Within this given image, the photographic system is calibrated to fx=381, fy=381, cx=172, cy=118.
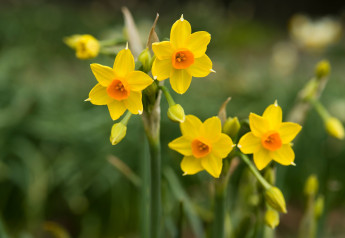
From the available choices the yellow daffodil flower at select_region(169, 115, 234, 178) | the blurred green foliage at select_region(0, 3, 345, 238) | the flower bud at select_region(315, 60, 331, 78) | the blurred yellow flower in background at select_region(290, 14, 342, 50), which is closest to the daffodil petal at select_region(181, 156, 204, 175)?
the yellow daffodil flower at select_region(169, 115, 234, 178)

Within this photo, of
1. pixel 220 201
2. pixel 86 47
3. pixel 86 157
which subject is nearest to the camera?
pixel 220 201

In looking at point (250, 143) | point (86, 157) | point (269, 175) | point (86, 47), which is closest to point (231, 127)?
point (250, 143)

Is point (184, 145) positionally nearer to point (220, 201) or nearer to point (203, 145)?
point (203, 145)

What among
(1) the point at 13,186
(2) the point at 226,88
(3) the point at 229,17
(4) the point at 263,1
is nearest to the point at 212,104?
(2) the point at 226,88

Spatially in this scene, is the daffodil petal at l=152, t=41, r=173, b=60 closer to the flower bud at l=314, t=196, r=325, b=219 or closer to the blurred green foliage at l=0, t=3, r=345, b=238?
the flower bud at l=314, t=196, r=325, b=219

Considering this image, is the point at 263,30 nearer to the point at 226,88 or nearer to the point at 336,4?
the point at 336,4

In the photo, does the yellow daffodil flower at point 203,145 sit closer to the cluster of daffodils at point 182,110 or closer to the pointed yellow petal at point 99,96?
the cluster of daffodils at point 182,110
